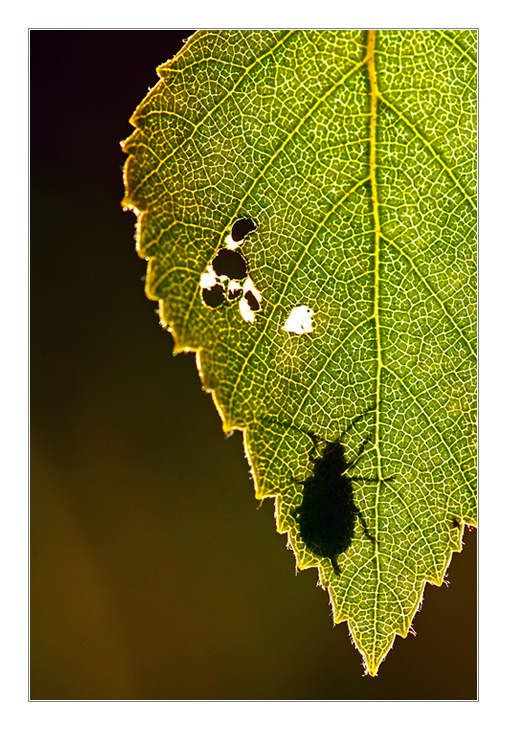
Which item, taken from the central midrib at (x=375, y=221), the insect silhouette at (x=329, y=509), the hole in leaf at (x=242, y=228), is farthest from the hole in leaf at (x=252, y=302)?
the insect silhouette at (x=329, y=509)

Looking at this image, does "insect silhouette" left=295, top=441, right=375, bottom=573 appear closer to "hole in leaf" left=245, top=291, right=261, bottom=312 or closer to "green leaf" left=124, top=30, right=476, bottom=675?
"green leaf" left=124, top=30, right=476, bottom=675

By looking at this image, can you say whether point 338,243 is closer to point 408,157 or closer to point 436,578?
point 408,157

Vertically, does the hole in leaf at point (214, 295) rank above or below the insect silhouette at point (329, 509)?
above

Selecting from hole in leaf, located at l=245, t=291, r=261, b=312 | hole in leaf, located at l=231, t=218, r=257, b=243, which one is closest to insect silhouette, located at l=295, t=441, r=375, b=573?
hole in leaf, located at l=245, t=291, r=261, b=312

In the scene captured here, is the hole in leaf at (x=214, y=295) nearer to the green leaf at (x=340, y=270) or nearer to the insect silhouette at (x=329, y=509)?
the green leaf at (x=340, y=270)

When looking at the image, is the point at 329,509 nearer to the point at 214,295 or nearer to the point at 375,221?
the point at 214,295

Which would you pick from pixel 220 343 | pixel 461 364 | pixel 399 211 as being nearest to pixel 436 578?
pixel 461 364
